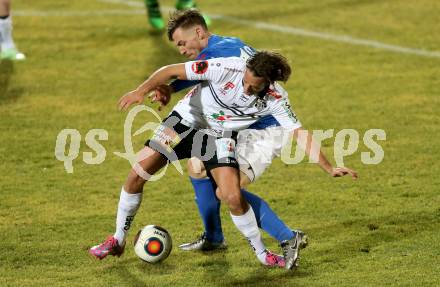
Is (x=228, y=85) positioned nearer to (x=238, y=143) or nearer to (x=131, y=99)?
(x=238, y=143)

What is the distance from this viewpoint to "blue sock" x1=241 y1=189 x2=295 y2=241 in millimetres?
7344

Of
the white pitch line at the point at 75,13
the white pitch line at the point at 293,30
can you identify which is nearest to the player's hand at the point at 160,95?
the white pitch line at the point at 293,30

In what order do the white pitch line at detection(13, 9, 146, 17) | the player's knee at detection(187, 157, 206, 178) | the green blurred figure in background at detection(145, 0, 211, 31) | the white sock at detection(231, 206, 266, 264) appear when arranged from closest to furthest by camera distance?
the white sock at detection(231, 206, 266, 264) → the player's knee at detection(187, 157, 206, 178) → the green blurred figure in background at detection(145, 0, 211, 31) → the white pitch line at detection(13, 9, 146, 17)

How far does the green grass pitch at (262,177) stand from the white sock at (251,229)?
0.52 feet

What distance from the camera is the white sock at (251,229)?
718 cm

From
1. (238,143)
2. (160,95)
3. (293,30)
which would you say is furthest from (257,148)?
(293,30)

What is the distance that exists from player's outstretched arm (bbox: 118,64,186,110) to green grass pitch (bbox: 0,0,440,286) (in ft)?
4.07

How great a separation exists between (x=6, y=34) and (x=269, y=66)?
7.08 meters

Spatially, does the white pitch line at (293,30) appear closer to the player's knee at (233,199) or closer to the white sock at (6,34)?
the white sock at (6,34)

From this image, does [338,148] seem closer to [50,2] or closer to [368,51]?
[368,51]

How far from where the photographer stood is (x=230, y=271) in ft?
24.2

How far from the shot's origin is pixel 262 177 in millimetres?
9695

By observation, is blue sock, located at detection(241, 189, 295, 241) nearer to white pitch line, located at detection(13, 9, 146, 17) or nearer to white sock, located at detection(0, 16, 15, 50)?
white sock, located at detection(0, 16, 15, 50)

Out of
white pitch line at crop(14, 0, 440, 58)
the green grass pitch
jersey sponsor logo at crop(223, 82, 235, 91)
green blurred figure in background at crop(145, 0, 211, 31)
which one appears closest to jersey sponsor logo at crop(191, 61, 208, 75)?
jersey sponsor logo at crop(223, 82, 235, 91)
